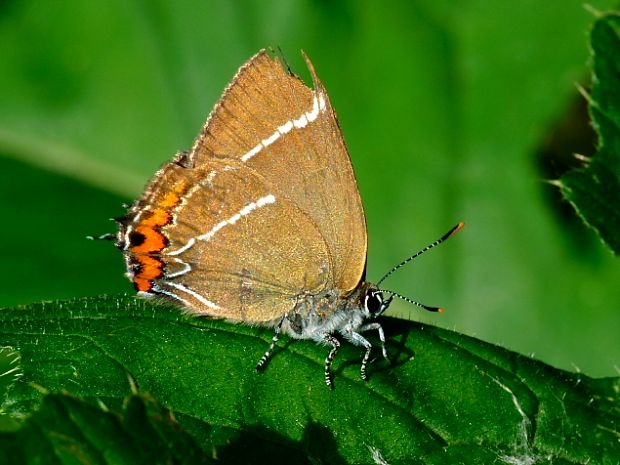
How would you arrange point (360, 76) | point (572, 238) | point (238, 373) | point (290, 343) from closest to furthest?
1. point (238, 373)
2. point (290, 343)
3. point (572, 238)
4. point (360, 76)

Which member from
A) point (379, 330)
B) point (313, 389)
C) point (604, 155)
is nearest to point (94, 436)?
point (313, 389)

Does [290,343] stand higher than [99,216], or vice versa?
[99,216]

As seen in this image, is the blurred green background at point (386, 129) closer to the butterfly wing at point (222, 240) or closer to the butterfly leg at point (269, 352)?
the butterfly wing at point (222, 240)

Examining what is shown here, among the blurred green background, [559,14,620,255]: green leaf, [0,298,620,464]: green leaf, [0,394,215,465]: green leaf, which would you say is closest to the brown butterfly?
[0,298,620,464]: green leaf

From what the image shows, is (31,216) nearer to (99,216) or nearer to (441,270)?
(99,216)

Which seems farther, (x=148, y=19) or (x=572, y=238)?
(x=148, y=19)

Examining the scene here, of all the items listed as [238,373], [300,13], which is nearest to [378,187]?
[300,13]

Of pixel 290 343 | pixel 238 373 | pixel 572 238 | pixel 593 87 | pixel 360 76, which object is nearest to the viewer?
pixel 238 373
